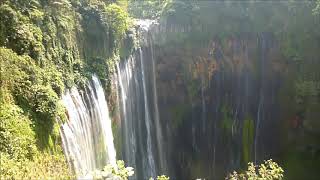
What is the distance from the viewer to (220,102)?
26.1 m

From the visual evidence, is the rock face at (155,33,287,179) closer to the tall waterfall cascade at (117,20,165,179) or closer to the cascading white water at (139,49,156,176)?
the tall waterfall cascade at (117,20,165,179)

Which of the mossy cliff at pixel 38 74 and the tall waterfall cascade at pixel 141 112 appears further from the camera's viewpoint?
the tall waterfall cascade at pixel 141 112

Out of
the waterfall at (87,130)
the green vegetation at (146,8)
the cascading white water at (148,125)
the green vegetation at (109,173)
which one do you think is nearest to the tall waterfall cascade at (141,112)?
the cascading white water at (148,125)

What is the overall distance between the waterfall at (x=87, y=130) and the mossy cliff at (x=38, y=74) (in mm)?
473

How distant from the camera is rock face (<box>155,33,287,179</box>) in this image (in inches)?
1008

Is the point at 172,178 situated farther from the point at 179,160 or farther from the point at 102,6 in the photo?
the point at 102,6

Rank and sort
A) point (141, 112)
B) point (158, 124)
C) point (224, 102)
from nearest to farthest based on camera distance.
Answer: point (141, 112), point (158, 124), point (224, 102)

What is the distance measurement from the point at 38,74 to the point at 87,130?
3.37m

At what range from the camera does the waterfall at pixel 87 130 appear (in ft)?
40.4

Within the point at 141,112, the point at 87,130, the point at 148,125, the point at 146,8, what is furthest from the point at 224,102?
the point at 87,130

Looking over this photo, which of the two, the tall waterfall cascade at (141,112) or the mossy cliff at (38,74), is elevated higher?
the mossy cliff at (38,74)

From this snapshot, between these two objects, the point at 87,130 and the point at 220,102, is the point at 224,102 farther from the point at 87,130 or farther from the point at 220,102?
the point at 87,130

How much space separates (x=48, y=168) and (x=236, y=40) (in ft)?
60.6

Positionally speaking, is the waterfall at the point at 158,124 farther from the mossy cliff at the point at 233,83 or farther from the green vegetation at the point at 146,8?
the green vegetation at the point at 146,8
